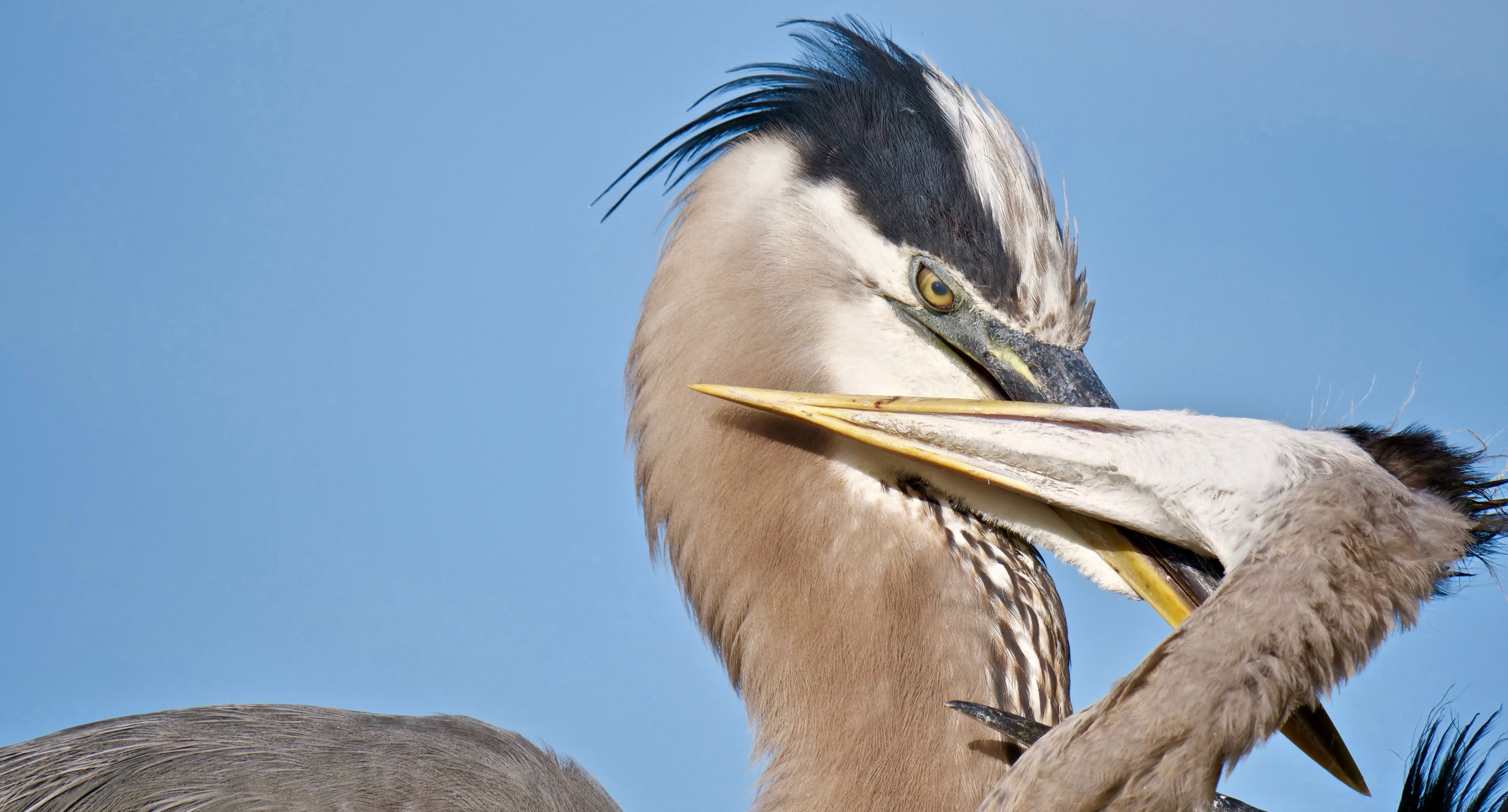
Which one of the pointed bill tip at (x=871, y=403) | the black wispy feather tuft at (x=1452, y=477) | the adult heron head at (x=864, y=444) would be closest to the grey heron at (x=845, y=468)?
the adult heron head at (x=864, y=444)

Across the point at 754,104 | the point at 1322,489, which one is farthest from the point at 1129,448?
the point at 754,104

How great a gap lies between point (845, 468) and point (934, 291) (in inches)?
10.0

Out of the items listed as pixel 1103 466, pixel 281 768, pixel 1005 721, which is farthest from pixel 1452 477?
pixel 281 768

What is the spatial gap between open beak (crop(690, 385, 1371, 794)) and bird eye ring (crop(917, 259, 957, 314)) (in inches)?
8.6

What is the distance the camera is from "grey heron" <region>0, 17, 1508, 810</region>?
1289mm

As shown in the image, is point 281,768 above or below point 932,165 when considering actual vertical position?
below

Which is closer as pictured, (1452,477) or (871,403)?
(1452,477)

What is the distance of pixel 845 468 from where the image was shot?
4.42ft

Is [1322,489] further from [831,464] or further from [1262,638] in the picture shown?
[831,464]

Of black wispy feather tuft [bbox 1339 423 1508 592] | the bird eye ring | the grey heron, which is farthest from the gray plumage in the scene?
black wispy feather tuft [bbox 1339 423 1508 592]

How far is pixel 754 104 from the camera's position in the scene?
1.60 meters

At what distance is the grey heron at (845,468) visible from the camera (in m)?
1.29

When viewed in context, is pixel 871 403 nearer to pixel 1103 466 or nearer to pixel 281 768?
pixel 1103 466

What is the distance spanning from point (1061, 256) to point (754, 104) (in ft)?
1.62
